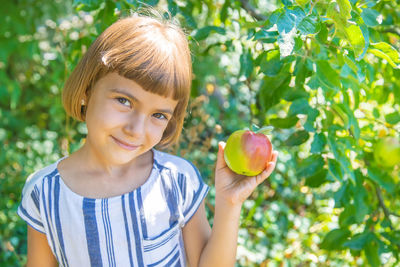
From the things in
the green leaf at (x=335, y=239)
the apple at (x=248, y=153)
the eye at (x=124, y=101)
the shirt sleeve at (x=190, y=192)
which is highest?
the eye at (x=124, y=101)

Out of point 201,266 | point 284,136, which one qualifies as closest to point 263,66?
point 201,266

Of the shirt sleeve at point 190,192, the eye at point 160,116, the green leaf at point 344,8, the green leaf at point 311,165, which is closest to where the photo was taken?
the green leaf at point 344,8

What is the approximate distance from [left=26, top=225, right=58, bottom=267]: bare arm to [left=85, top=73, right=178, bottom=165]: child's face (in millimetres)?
324

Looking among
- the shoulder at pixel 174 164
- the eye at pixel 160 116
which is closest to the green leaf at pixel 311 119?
the shoulder at pixel 174 164

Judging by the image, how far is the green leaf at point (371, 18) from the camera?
1.22 meters

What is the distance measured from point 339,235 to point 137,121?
3.60 ft

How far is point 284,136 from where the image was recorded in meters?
2.41

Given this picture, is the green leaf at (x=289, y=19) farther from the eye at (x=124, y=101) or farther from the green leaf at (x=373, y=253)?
the green leaf at (x=373, y=253)

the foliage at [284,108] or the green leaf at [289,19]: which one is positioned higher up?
the green leaf at [289,19]

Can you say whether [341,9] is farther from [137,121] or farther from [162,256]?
[162,256]

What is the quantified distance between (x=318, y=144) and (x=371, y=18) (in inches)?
17.4

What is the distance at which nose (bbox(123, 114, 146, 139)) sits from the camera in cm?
112

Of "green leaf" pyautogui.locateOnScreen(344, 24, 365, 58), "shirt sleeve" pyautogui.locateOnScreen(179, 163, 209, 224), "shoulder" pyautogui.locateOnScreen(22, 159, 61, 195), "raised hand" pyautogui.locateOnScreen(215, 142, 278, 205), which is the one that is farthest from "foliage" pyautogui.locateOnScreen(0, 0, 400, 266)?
"shoulder" pyautogui.locateOnScreen(22, 159, 61, 195)

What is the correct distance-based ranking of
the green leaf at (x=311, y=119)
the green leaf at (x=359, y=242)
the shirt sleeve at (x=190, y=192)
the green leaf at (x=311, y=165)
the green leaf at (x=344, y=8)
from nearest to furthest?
the green leaf at (x=344, y=8), the shirt sleeve at (x=190, y=192), the green leaf at (x=311, y=119), the green leaf at (x=311, y=165), the green leaf at (x=359, y=242)
